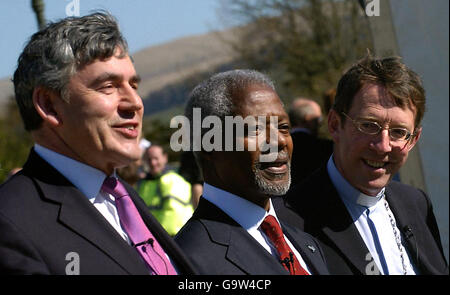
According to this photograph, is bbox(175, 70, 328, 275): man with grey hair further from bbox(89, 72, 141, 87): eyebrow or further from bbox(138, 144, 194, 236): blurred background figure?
bbox(138, 144, 194, 236): blurred background figure

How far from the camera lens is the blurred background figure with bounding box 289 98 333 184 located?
558 centimetres

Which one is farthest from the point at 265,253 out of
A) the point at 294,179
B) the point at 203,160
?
Result: the point at 294,179

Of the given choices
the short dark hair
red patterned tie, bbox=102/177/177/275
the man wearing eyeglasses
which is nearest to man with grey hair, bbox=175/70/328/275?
red patterned tie, bbox=102/177/177/275

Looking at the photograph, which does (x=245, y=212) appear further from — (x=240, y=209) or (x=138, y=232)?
(x=138, y=232)

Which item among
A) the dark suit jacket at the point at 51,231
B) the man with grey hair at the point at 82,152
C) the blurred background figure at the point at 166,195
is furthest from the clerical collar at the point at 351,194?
the blurred background figure at the point at 166,195

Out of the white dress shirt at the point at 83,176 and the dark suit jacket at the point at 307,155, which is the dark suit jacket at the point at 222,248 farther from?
the dark suit jacket at the point at 307,155

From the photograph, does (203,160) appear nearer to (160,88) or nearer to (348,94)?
(348,94)

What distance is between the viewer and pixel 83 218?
7.95ft

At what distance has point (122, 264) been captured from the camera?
7.88ft

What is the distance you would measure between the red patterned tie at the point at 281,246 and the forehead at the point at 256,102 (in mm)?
435

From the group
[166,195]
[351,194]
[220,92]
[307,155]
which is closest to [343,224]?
[351,194]

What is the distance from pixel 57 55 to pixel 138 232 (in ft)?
2.21

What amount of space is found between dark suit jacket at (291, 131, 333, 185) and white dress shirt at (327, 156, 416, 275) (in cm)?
187

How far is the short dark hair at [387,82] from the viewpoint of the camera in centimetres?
347
